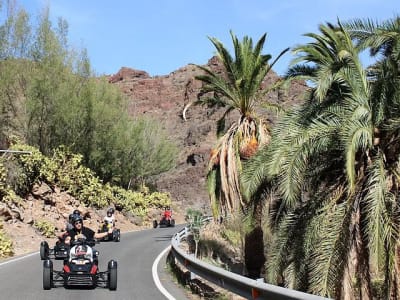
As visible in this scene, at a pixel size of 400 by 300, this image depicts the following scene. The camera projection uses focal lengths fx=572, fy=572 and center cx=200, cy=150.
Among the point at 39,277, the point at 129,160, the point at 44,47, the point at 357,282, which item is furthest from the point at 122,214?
the point at 357,282

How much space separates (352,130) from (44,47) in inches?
995

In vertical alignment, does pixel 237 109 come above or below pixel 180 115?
below

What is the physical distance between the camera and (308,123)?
12.7 m

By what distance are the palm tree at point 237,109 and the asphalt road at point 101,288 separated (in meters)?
3.78

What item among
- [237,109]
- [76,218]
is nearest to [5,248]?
[76,218]

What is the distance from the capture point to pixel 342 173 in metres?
12.9

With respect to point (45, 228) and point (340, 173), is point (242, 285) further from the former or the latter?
point (45, 228)

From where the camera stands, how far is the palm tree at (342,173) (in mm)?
11242

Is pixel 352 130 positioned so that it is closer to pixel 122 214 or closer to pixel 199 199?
pixel 122 214

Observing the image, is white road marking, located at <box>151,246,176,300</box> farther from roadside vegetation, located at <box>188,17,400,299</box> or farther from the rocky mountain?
the rocky mountain

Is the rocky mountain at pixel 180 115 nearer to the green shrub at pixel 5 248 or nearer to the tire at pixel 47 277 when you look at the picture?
the green shrub at pixel 5 248

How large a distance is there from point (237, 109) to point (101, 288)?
12.5 meters

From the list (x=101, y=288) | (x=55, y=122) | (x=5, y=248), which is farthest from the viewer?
(x=55, y=122)

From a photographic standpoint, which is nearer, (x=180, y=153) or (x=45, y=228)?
(x=45, y=228)
